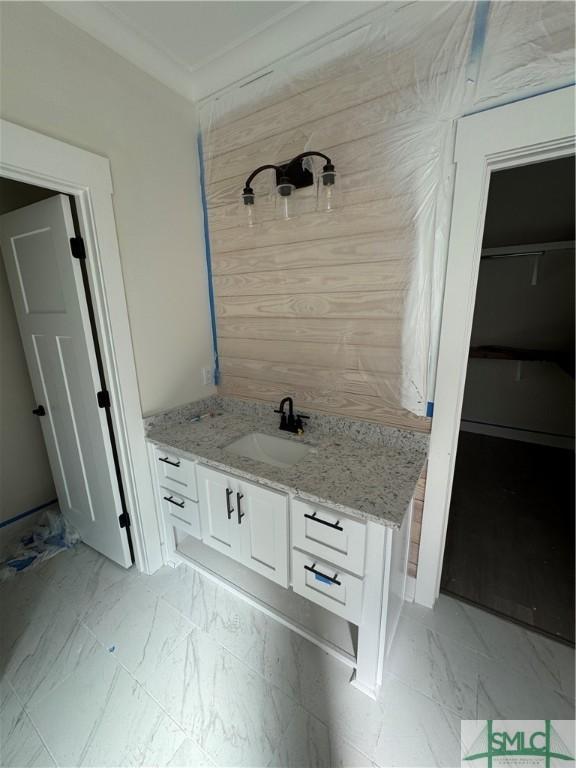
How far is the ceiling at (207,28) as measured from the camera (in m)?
1.25

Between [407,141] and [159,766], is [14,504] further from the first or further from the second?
[407,141]

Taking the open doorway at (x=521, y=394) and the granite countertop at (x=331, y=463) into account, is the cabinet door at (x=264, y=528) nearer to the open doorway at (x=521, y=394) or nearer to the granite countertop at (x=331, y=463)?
the granite countertop at (x=331, y=463)

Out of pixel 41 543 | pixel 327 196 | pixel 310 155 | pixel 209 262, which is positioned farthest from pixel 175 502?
pixel 310 155

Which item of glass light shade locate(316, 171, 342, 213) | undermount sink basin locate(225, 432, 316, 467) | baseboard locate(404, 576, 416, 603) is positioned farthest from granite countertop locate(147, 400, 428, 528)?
glass light shade locate(316, 171, 342, 213)

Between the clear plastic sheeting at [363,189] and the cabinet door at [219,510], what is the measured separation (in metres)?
0.61

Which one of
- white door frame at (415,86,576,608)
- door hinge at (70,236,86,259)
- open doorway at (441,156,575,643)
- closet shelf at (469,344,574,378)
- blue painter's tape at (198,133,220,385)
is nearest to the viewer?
white door frame at (415,86,576,608)

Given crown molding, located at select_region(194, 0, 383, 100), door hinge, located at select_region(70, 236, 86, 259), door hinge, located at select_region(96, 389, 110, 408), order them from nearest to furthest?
crown molding, located at select_region(194, 0, 383, 100)
door hinge, located at select_region(70, 236, 86, 259)
door hinge, located at select_region(96, 389, 110, 408)

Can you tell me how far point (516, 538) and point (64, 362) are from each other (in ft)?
9.60

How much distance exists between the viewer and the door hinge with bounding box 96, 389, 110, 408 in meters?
1.57

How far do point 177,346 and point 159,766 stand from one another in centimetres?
172

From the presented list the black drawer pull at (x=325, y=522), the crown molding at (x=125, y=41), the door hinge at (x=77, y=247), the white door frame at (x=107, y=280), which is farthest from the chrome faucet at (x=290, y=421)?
the crown molding at (x=125, y=41)

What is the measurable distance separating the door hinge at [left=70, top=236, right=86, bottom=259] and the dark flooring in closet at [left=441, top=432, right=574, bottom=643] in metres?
2.50

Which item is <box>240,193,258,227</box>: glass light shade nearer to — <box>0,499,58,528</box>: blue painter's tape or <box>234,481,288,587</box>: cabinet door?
<box>234,481,288,587</box>: cabinet door

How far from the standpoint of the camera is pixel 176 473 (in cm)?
165
